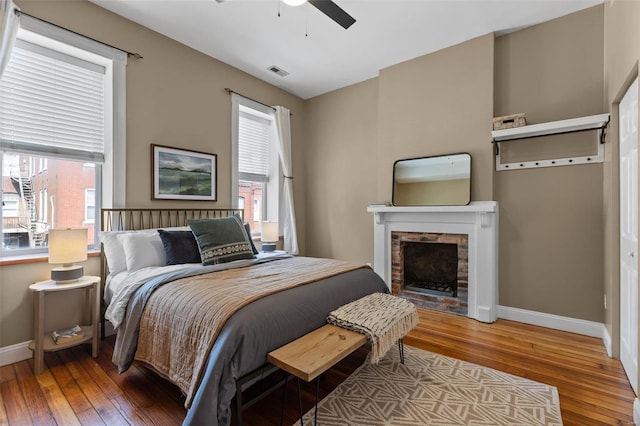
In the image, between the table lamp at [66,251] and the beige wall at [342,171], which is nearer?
the table lamp at [66,251]

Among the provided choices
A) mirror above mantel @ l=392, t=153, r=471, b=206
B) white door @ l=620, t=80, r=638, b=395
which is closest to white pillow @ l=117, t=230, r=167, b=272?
mirror above mantel @ l=392, t=153, r=471, b=206

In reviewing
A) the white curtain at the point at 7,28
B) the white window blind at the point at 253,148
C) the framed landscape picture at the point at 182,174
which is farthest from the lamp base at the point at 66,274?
the white window blind at the point at 253,148

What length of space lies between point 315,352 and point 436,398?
0.95 m

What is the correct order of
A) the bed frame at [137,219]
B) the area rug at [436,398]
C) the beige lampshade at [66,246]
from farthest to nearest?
the bed frame at [137,219] < the beige lampshade at [66,246] < the area rug at [436,398]

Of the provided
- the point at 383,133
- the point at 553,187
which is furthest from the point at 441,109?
the point at 553,187

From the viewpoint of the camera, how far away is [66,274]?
2387mm

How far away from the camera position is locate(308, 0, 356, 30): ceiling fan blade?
2.07 m

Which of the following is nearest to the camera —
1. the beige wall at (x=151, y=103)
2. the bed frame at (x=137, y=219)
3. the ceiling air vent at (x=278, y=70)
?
the beige wall at (x=151, y=103)

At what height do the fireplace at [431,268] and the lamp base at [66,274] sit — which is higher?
the lamp base at [66,274]

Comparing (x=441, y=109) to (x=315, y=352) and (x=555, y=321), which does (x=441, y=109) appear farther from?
(x=315, y=352)

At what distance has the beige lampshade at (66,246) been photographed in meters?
2.32

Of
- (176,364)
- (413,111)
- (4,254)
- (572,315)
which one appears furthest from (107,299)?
(572,315)

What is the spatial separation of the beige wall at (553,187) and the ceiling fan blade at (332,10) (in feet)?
7.25

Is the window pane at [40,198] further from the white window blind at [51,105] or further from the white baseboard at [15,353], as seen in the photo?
the white baseboard at [15,353]
